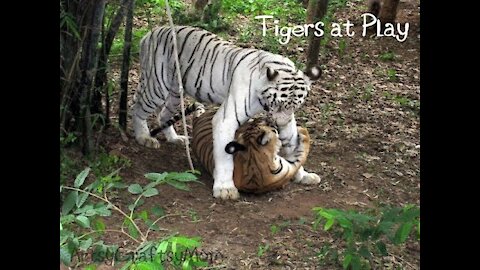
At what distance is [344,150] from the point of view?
3330mm

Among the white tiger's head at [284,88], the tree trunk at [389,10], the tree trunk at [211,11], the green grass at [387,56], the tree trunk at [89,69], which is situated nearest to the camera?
the tree trunk at [89,69]

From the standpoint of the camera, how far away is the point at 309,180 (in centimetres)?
306

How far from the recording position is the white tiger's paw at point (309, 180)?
10.0 ft

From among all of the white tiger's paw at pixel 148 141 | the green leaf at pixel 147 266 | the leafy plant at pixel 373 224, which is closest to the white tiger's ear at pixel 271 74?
the white tiger's paw at pixel 148 141

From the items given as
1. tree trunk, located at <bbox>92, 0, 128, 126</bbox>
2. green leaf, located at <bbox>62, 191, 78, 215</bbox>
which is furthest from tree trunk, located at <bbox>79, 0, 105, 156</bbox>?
green leaf, located at <bbox>62, 191, 78, 215</bbox>

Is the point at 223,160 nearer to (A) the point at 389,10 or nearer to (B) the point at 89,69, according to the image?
(B) the point at 89,69

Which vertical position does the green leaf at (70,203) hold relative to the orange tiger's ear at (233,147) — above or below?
above

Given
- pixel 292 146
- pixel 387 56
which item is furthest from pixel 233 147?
pixel 387 56

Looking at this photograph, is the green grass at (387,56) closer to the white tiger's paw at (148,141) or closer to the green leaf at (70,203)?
the white tiger's paw at (148,141)

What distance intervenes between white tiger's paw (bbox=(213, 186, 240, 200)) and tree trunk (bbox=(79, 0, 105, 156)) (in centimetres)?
60

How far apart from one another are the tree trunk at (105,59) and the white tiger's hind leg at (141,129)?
0.23 m

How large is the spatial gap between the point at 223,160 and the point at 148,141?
0.63m

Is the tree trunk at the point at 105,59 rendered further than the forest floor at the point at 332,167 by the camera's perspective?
Yes
